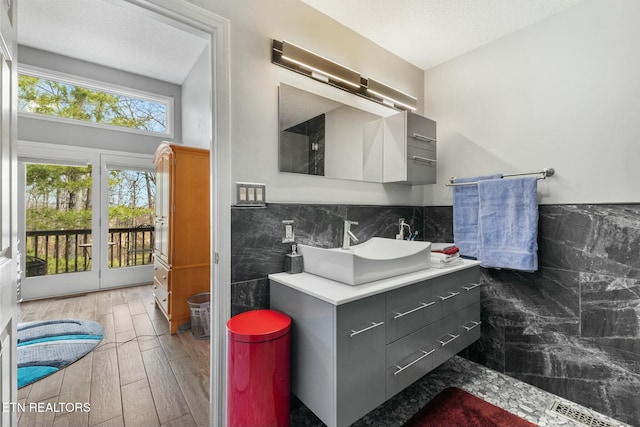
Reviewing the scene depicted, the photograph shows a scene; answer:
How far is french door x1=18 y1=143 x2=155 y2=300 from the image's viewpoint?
11.3ft

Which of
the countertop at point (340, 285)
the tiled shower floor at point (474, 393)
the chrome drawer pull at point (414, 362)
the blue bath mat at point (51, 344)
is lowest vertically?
the tiled shower floor at point (474, 393)

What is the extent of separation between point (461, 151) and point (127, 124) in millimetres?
4262

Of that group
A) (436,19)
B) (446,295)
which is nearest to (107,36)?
(436,19)

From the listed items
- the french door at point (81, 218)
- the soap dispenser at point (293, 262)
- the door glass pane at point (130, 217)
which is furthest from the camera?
the door glass pane at point (130, 217)

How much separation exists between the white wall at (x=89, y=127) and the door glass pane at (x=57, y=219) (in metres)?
0.37

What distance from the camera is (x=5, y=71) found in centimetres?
94

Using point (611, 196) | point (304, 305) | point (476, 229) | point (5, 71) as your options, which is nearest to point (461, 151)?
point (476, 229)

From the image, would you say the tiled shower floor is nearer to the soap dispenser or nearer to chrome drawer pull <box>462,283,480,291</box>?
chrome drawer pull <box>462,283,480,291</box>

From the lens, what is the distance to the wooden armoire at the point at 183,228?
2613mm

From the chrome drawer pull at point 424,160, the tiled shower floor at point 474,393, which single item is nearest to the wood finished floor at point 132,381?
the tiled shower floor at point 474,393

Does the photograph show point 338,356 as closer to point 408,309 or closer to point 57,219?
point 408,309

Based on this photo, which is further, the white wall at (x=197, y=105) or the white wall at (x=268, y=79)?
the white wall at (x=197, y=105)

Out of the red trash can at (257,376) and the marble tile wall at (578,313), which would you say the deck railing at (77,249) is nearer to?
the red trash can at (257,376)

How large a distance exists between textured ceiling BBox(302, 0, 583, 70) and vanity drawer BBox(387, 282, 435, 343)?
1.78 meters
